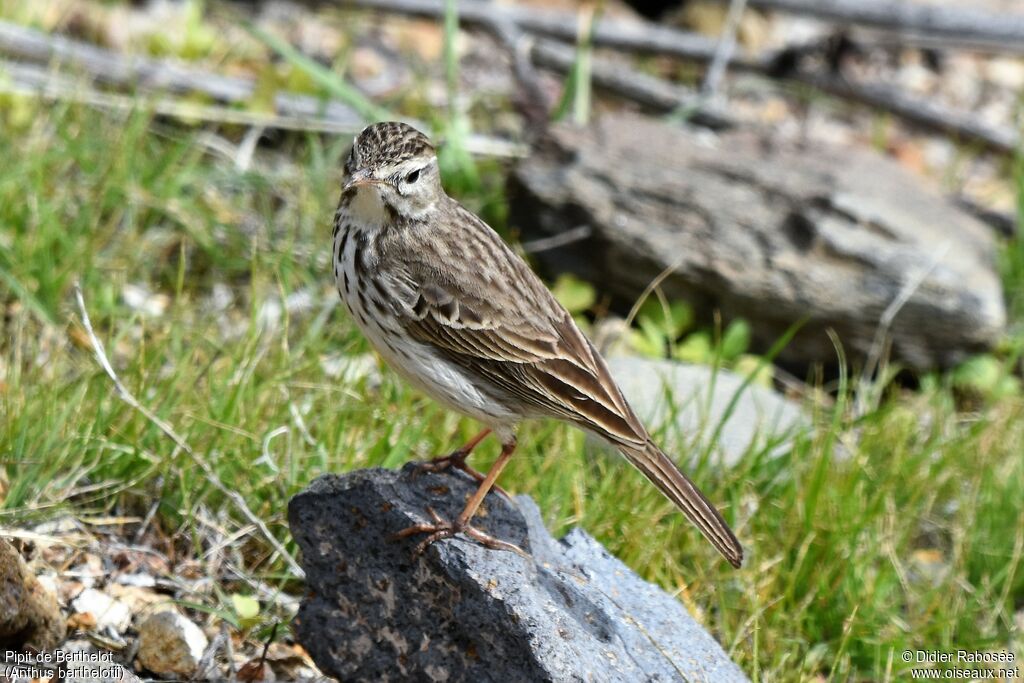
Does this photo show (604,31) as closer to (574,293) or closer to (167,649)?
(574,293)

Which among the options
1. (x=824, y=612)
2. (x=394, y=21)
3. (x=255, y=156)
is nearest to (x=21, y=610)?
(x=824, y=612)

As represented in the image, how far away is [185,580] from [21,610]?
965mm

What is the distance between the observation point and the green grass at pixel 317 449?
5.23m

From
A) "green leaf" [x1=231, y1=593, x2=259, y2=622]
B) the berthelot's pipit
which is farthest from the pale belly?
"green leaf" [x1=231, y1=593, x2=259, y2=622]

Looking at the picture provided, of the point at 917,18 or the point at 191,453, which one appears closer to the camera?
the point at 191,453

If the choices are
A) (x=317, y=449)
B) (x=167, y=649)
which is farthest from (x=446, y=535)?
(x=317, y=449)

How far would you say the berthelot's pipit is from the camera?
186 inches

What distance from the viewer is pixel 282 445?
5.52 m

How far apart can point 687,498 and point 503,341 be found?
0.83 m

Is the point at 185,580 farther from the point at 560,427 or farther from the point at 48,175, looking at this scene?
the point at 48,175

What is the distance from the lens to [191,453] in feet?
16.1

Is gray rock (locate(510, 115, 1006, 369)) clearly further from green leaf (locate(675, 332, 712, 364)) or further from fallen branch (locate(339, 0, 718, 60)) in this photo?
fallen branch (locate(339, 0, 718, 60))

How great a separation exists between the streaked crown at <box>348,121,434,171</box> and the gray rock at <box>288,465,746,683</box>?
106 centimetres

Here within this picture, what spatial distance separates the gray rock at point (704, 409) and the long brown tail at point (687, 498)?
1.09 m
